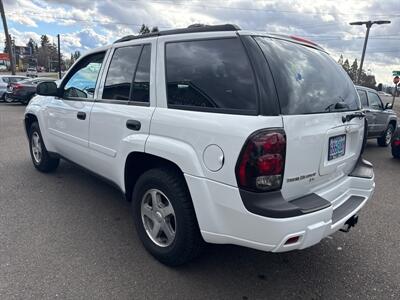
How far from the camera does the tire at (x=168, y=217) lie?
252 cm

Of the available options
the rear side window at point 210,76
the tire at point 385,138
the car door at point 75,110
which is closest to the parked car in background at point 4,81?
the car door at point 75,110

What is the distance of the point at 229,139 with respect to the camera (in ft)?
7.00

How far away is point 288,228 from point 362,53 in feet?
99.4

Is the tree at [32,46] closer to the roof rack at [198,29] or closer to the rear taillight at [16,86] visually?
the rear taillight at [16,86]

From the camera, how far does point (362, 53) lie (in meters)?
27.9

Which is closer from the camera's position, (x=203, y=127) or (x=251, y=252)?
(x=203, y=127)

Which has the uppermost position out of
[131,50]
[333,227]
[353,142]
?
[131,50]

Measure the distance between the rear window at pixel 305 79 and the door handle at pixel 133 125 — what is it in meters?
1.21

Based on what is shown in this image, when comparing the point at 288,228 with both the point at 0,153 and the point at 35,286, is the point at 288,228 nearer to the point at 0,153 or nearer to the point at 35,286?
the point at 35,286

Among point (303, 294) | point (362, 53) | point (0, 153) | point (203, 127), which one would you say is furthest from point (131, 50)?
point (362, 53)

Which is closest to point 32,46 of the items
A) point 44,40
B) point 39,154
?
point 44,40

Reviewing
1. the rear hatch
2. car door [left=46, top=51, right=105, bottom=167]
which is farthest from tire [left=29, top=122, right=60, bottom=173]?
the rear hatch

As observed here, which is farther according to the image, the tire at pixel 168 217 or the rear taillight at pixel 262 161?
the tire at pixel 168 217

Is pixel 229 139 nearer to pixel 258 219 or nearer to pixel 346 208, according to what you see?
pixel 258 219
